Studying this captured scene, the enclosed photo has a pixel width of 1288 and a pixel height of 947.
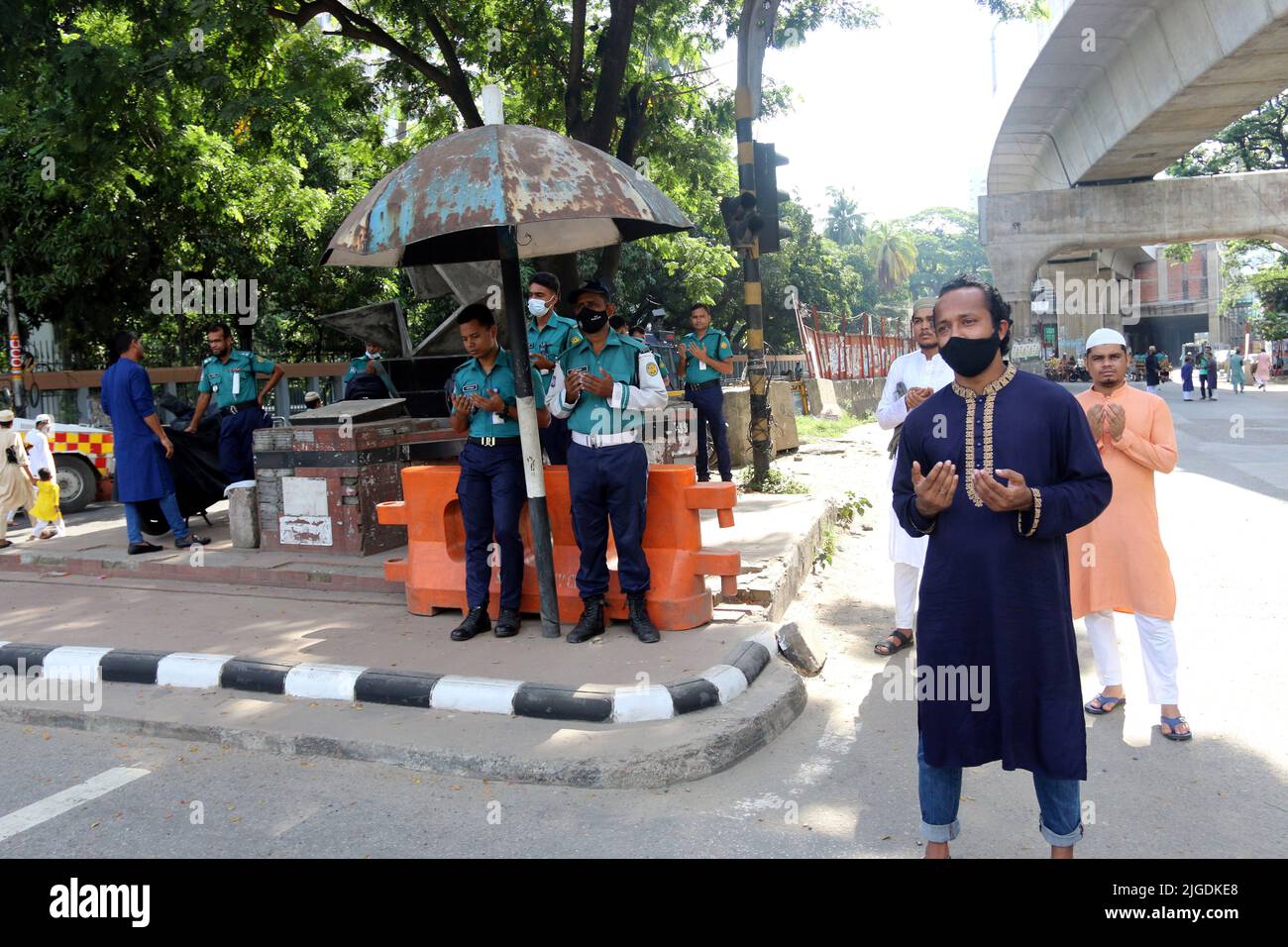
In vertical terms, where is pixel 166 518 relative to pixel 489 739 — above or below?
above

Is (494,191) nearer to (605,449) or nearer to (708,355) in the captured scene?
(605,449)

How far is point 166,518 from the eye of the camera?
8.53m

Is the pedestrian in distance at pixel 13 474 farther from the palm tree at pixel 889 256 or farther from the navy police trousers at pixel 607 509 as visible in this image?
the palm tree at pixel 889 256

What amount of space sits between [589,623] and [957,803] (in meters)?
2.75

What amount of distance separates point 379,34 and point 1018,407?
1108 centimetres

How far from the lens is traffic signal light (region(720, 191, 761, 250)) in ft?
32.8

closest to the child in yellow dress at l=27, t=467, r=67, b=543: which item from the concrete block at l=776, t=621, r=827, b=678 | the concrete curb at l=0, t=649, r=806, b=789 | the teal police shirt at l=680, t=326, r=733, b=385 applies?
the concrete curb at l=0, t=649, r=806, b=789

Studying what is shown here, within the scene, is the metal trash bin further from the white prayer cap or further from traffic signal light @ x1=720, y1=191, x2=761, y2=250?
the white prayer cap

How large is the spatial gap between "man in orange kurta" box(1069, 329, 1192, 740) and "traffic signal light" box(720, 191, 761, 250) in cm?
596

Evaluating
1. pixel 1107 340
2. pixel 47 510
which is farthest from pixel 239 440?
pixel 1107 340

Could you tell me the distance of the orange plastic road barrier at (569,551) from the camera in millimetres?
5566
